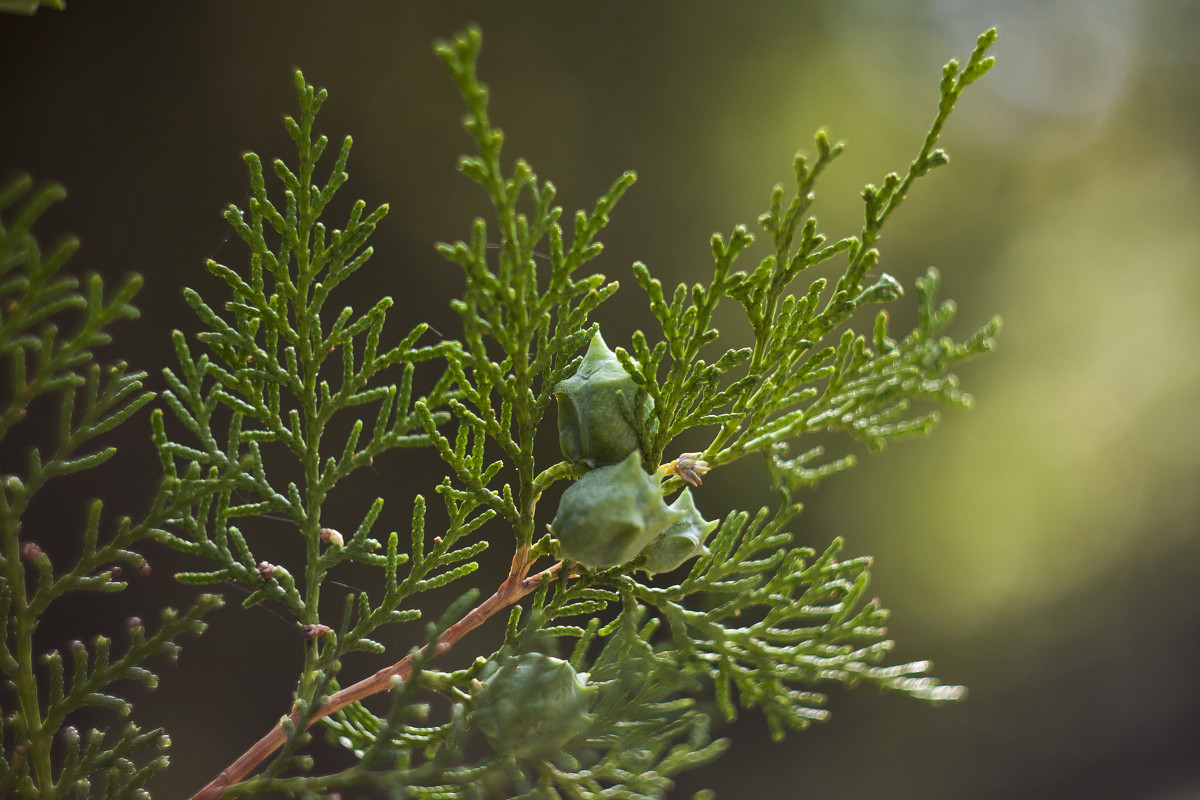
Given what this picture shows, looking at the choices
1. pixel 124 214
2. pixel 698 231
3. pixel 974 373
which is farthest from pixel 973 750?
pixel 124 214

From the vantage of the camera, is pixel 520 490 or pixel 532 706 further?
pixel 520 490

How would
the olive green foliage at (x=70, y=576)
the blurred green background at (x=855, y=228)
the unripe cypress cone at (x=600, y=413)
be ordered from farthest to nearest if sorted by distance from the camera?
the blurred green background at (x=855, y=228)
the unripe cypress cone at (x=600, y=413)
the olive green foliage at (x=70, y=576)

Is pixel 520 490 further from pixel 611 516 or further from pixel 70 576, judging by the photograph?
pixel 70 576

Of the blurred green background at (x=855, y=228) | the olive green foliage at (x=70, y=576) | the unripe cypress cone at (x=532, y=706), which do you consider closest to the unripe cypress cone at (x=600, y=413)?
the unripe cypress cone at (x=532, y=706)

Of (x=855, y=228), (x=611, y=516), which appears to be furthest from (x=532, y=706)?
(x=855, y=228)

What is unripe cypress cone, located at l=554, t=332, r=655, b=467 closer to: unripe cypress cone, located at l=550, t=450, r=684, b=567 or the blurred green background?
unripe cypress cone, located at l=550, t=450, r=684, b=567

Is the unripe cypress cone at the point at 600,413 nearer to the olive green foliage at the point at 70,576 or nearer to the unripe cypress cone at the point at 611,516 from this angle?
the unripe cypress cone at the point at 611,516

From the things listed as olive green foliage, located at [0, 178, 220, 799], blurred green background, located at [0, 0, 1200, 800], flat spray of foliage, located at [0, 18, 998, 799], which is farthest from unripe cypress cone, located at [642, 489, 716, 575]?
blurred green background, located at [0, 0, 1200, 800]
